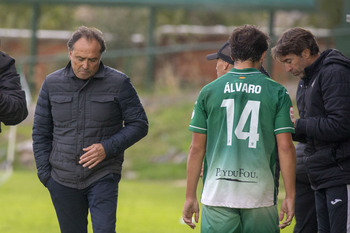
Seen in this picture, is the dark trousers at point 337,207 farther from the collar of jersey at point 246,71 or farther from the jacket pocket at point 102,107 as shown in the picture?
the jacket pocket at point 102,107

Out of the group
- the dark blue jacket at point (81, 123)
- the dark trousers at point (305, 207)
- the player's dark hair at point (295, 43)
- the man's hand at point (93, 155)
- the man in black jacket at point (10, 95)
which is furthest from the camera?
the dark trousers at point (305, 207)

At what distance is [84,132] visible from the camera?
6.43 metres

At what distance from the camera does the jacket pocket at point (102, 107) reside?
645 centimetres

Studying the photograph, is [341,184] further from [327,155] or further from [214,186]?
[214,186]

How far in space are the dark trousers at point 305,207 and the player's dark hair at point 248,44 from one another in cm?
166

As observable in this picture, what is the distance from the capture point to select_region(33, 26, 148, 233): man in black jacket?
6398 millimetres

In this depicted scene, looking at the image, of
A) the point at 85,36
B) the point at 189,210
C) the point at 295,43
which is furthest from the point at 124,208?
the point at 189,210

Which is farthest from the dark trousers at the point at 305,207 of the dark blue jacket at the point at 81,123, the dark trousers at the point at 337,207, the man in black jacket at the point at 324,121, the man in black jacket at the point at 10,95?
the man in black jacket at the point at 10,95

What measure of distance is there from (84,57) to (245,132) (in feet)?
5.59

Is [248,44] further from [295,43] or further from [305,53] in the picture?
[305,53]

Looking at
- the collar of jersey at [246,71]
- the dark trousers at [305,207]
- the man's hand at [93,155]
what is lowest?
the dark trousers at [305,207]

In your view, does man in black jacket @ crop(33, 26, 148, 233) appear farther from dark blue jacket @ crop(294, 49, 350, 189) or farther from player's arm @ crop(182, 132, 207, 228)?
dark blue jacket @ crop(294, 49, 350, 189)

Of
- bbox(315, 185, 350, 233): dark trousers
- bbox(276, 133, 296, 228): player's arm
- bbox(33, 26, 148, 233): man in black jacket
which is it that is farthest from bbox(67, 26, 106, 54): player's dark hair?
bbox(315, 185, 350, 233): dark trousers

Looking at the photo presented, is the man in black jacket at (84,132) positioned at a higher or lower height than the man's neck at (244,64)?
lower
